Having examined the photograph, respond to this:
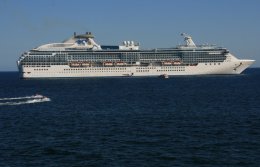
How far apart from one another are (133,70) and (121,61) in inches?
177

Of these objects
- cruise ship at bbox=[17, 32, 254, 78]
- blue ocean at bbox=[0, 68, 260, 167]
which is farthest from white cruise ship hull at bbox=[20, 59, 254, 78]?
blue ocean at bbox=[0, 68, 260, 167]

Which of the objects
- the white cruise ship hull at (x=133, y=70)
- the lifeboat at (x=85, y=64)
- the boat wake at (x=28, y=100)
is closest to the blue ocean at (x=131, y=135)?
the boat wake at (x=28, y=100)

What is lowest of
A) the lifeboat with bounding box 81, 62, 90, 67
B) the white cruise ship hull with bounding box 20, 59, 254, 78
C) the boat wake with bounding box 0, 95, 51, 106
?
the white cruise ship hull with bounding box 20, 59, 254, 78

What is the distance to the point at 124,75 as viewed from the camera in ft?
460

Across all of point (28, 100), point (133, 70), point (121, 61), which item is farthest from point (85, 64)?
point (28, 100)

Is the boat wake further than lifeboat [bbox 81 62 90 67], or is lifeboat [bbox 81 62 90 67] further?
lifeboat [bbox 81 62 90 67]

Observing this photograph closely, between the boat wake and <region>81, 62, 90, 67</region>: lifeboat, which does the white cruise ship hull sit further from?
the boat wake

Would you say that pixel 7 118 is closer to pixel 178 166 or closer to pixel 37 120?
pixel 37 120

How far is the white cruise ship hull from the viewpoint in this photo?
136375 millimetres

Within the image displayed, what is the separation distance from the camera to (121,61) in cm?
14100

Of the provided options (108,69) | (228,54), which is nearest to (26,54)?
(108,69)

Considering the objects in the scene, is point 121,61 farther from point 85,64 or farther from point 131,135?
point 131,135

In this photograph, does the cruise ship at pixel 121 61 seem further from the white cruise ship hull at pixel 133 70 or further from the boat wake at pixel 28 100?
the boat wake at pixel 28 100

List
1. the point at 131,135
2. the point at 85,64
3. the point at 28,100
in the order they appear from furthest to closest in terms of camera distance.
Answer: the point at 85,64 < the point at 28,100 < the point at 131,135
